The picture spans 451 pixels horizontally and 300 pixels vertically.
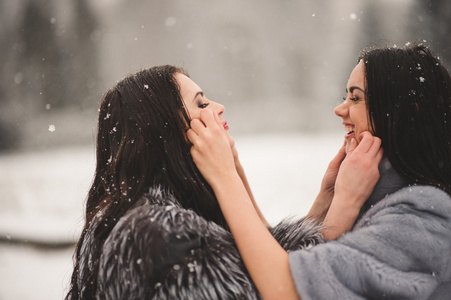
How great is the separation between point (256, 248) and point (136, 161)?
0.55 meters

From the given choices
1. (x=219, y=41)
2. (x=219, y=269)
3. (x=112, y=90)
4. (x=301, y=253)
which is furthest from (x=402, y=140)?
(x=219, y=41)

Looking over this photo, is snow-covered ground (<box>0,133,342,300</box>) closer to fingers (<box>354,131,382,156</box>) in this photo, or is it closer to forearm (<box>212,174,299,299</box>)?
forearm (<box>212,174,299,299</box>)

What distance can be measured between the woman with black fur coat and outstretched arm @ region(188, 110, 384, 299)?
0.19 ft

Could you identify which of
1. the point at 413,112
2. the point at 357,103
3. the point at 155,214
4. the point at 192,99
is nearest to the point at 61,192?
the point at 192,99

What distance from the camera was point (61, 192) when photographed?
5.80m

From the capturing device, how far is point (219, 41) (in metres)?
7.02

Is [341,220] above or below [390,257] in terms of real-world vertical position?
above

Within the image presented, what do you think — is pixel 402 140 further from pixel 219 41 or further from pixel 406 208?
pixel 219 41

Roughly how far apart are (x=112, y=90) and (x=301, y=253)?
39.0 inches

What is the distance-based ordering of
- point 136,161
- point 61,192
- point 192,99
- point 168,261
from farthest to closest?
point 61,192 < point 192,99 < point 136,161 < point 168,261

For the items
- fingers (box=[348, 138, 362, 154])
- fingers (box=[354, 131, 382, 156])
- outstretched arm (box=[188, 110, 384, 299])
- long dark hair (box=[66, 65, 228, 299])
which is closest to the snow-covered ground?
long dark hair (box=[66, 65, 228, 299])

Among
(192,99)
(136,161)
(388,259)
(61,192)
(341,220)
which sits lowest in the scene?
(388,259)

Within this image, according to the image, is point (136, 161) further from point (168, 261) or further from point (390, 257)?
point (390, 257)

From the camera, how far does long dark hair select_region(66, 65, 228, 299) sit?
1.45m
